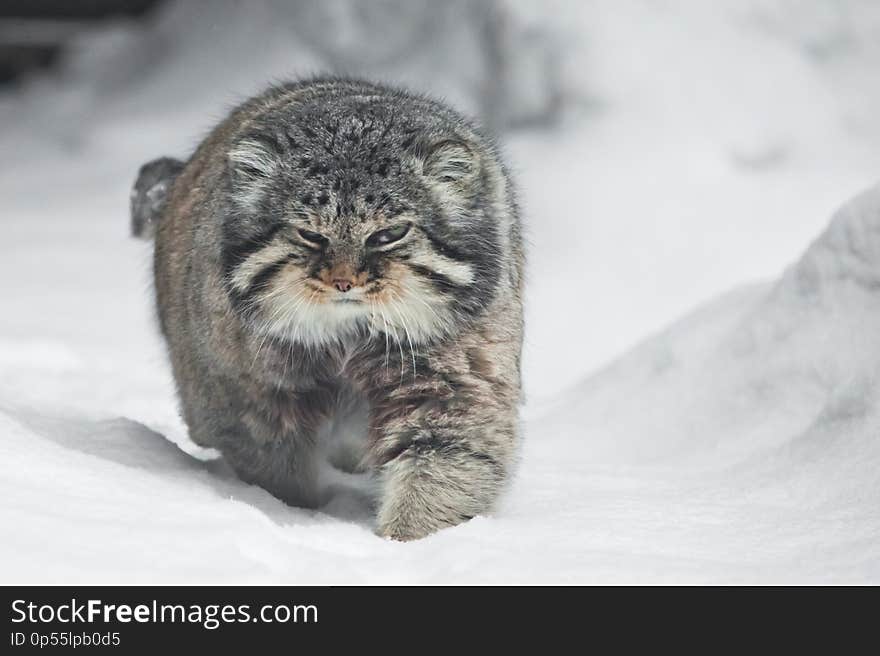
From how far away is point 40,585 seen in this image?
2494 mm

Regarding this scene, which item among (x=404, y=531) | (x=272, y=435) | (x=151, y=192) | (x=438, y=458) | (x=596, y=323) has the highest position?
(x=596, y=323)

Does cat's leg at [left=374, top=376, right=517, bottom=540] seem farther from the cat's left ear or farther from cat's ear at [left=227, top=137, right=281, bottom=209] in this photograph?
cat's ear at [left=227, top=137, right=281, bottom=209]

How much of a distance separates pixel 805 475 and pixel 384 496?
1.35 m

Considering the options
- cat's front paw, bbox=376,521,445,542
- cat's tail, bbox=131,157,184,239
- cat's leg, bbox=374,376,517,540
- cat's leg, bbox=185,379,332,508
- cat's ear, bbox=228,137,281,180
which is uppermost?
cat's tail, bbox=131,157,184,239

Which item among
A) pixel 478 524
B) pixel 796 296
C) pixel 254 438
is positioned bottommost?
pixel 478 524

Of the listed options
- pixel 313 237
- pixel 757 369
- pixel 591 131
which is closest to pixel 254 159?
pixel 313 237

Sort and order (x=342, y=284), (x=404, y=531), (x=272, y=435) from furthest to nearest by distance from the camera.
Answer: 1. (x=272, y=435)
2. (x=404, y=531)
3. (x=342, y=284)

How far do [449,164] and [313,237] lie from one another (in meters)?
0.48

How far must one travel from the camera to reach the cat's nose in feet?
11.2

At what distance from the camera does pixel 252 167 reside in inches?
146

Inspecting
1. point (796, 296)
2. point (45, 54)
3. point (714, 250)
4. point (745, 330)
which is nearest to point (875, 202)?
point (796, 296)

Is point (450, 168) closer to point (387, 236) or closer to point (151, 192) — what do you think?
point (387, 236)

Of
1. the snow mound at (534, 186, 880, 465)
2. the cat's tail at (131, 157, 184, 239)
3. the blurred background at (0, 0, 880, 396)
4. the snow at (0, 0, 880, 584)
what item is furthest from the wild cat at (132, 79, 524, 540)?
the blurred background at (0, 0, 880, 396)

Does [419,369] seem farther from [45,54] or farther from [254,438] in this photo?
[45,54]
